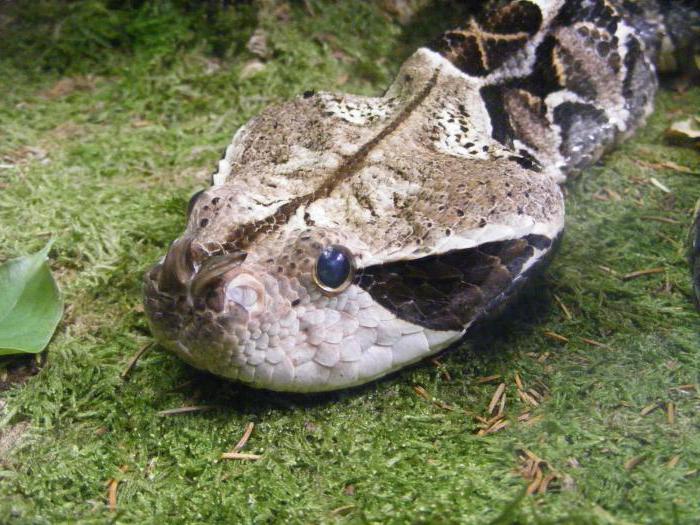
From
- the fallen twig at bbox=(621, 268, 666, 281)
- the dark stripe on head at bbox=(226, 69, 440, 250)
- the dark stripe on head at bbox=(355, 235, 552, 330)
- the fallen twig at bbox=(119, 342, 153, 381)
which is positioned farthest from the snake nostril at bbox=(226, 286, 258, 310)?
the fallen twig at bbox=(621, 268, 666, 281)

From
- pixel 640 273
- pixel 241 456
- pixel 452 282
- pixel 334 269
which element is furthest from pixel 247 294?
pixel 640 273

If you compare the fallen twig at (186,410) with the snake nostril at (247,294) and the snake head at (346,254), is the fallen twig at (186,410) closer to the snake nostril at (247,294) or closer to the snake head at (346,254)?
the snake head at (346,254)

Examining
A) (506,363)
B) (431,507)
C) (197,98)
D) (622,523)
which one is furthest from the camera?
(197,98)

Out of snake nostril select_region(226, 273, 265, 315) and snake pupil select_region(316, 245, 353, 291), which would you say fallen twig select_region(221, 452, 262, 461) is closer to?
snake nostril select_region(226, 273, 265, 315)

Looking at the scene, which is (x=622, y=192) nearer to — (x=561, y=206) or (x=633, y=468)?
→ (x=561, y=206)

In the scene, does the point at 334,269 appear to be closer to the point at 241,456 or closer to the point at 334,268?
the point at 334,268

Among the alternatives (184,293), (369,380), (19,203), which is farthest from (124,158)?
(369,380)
